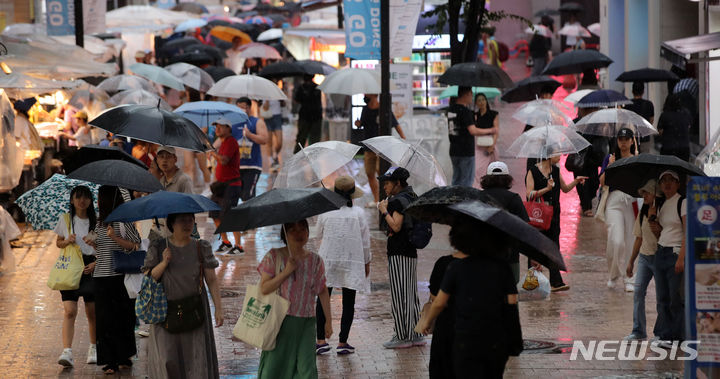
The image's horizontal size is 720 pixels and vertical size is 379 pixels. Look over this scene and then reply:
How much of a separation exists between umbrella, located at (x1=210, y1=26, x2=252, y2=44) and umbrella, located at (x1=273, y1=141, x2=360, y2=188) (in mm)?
29046

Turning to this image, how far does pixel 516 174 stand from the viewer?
22.2 m

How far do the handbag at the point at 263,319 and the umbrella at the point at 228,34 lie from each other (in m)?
32.0

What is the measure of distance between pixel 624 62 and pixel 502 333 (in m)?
22.8

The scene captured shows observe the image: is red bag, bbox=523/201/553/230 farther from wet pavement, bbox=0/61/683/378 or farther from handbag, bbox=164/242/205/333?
handbag, bbox=164/242/205/333

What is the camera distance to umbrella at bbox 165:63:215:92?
74.7 ft

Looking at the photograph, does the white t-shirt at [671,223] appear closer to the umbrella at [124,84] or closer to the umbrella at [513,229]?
the umbrella at [513,229]

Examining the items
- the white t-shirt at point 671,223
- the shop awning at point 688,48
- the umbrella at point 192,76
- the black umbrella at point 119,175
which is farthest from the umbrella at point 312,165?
the umbrella at point 192,76

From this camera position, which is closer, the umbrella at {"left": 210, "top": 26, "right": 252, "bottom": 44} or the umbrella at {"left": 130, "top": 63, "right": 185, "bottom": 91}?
the umbrella at {"left": 130, "top": 63, "right": 185, "bottom": 91}

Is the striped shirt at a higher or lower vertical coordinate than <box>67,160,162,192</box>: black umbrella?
lower

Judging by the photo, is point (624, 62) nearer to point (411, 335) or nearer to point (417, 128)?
point (417, 128)

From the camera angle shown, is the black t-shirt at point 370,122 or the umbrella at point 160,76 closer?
the black t-shirt at point 370,122

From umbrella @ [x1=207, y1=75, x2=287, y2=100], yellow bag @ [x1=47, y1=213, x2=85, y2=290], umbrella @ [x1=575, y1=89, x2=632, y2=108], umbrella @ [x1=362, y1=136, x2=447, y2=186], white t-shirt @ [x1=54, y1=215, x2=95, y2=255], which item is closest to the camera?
yellow bag @ [x1=47, y1=213, x2=85, y2=290]

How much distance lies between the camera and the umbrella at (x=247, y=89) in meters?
18.5

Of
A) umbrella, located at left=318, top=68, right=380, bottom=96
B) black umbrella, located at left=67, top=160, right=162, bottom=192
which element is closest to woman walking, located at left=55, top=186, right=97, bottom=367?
black umbrella, located at left=67, top=160, right=162, bottom=192
